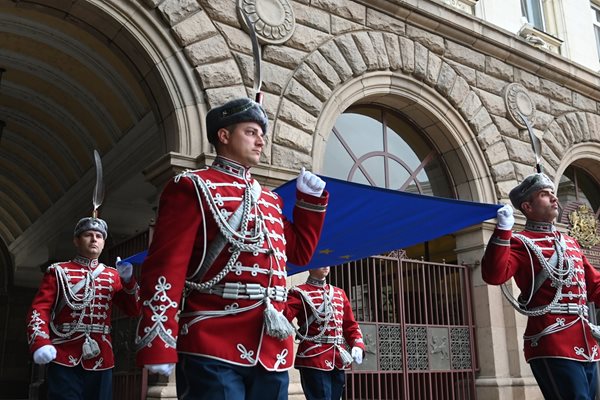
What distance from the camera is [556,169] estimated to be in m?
9.98

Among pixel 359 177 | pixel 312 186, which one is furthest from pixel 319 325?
pixel 312 186

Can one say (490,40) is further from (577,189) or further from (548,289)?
(548,289)

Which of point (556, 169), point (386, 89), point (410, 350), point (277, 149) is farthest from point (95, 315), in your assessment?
point (556, 169)

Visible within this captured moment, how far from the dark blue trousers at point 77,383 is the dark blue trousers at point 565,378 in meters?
3.11

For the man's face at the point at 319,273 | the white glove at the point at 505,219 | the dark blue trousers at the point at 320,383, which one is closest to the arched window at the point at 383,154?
the man's face at the point at 319,273

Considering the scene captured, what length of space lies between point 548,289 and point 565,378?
55 centimetres

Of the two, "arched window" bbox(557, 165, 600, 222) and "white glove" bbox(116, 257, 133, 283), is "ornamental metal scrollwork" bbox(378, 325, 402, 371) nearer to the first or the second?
"white glove" bbox(116, 257, 133, 283)

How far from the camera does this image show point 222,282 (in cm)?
266

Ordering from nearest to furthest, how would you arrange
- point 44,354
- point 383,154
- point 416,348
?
point 44,354 < point 416,348 < point 383,154

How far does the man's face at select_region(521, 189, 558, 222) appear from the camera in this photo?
4.26 metres

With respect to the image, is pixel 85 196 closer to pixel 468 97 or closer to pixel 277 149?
pixel 277 149

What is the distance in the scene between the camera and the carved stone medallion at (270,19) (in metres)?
7.18

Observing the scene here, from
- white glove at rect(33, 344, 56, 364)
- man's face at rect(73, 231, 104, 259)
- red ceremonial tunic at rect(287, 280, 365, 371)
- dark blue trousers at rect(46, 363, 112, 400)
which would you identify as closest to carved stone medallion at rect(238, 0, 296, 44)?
red ceremonial tunic at rect(287, 280, 365, 371)

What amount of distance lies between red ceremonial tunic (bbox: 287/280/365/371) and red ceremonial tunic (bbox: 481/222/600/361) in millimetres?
2166
